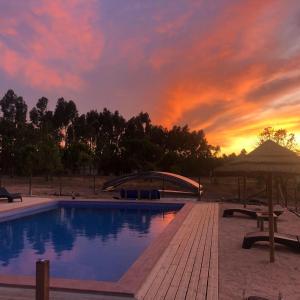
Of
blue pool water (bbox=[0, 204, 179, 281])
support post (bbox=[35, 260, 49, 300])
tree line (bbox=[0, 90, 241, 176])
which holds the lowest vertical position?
blue pool water (bbox=[0, 204, 179, 281])

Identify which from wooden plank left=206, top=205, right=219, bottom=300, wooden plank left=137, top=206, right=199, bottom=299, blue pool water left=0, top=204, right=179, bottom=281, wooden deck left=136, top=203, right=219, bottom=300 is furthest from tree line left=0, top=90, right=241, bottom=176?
wooden plank left=206, top=205, right=219, bottom=300

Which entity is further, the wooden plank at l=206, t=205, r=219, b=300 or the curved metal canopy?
the curved metal canopy

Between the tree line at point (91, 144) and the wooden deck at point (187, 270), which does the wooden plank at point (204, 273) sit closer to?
the wooden deck at point (187, 270)

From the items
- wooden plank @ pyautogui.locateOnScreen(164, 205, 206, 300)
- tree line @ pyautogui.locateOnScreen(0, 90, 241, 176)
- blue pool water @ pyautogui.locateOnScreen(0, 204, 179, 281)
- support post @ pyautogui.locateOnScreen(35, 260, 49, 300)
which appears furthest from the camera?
tree line @ pyautogui.locateOnScreen(0, 90, 241, 176)

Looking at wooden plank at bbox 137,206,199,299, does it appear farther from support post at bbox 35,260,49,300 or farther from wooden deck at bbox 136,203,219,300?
support post at bbox 35,260,49,300

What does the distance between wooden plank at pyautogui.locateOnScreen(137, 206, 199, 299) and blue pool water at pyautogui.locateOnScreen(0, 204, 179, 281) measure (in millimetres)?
1379

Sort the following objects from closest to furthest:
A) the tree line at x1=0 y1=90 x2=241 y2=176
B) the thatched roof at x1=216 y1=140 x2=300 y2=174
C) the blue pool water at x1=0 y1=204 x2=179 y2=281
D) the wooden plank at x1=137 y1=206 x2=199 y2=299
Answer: the wooden plank at x1=137 y1=206 x2=199 y2=299 < the thatched roof at x1=216 y1=140 x2=300 y2=174 < the blue pool water at x1=0 y1=204 x2=179 y2=281 < the tree line at x1=0 y1=90 x2=241 y2=176

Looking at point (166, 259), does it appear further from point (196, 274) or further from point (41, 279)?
point (41, 279)

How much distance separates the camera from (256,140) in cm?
4028

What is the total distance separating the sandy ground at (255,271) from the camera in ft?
21.2

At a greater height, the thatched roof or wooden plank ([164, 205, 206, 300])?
the thatched roof

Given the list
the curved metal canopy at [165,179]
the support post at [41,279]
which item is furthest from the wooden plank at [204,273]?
the curved metal canopy at [165,179]

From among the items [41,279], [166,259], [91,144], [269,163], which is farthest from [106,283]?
[91,144]

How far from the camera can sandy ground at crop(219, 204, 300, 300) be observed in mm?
6465
